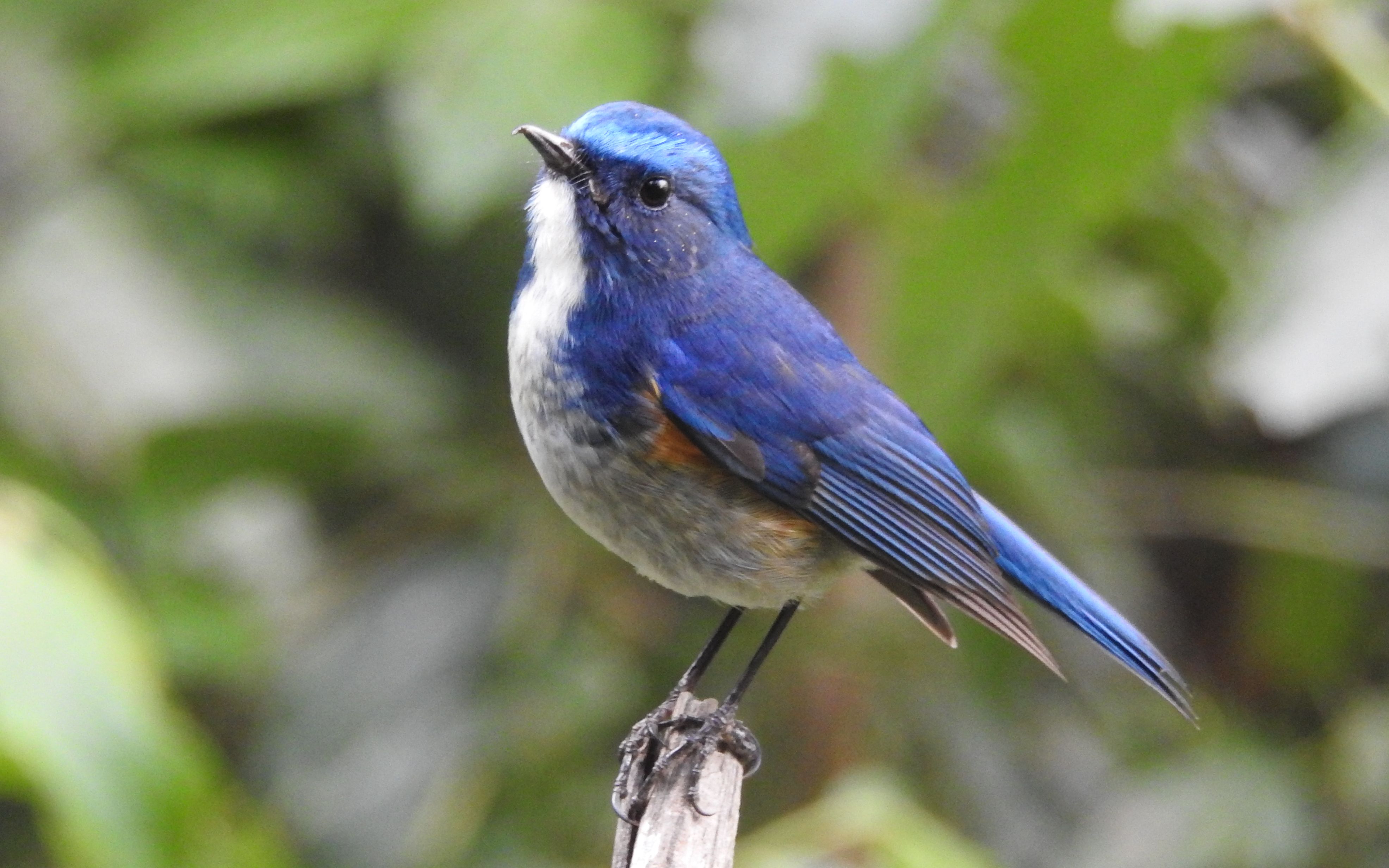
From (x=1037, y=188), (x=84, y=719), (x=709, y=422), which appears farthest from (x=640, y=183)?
(x=84, y=719)

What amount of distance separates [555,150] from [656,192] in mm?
207

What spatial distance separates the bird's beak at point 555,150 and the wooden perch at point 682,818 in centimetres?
96

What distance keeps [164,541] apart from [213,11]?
1284 millimetres

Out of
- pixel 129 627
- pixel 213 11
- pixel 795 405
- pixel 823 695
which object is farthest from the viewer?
pixel 823 695

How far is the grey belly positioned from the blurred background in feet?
1.56

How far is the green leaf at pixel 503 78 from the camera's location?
3.22 metres

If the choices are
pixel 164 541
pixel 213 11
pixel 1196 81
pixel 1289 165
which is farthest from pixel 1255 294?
pixel 164 541

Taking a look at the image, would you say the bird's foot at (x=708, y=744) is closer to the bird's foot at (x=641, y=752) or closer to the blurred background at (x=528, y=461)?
the bird's foot at (x=641, y=752)

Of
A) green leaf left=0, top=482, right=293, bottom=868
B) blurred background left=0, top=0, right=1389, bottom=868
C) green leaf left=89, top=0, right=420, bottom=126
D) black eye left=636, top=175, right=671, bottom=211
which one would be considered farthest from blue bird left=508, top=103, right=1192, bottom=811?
green leaf left=0, top=482, right=293, bottom=868

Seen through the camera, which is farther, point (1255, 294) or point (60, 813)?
point (1255, 294)

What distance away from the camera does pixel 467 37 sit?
3.29 meters

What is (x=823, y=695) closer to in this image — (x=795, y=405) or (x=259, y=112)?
(x=795, y=405)

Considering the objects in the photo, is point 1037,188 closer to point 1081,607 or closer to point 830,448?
point 830,448

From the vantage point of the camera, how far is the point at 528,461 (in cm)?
402
